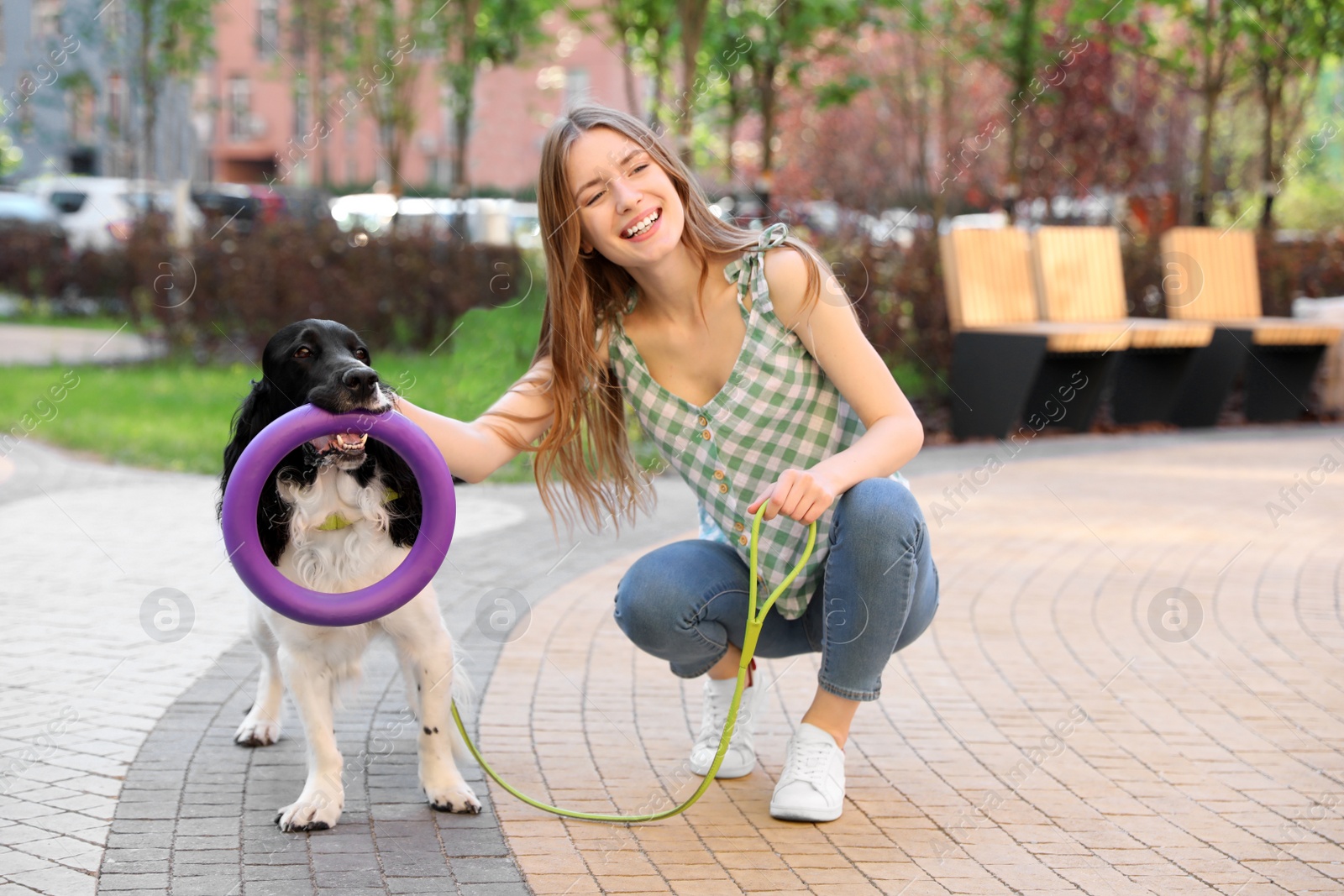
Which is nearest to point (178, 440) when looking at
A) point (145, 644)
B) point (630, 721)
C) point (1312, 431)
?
point (145, 644)

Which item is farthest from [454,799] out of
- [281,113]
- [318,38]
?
[281,113]

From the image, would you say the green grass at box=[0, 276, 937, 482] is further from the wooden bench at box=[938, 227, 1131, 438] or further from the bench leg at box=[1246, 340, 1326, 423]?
the bench leg at box=[1246, 340, 1326, 423]

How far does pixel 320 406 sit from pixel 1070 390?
8277 millimetres

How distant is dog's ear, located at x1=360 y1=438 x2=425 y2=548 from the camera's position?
3365mm

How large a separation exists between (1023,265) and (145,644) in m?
7.35

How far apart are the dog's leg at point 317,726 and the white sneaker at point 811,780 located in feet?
3.61

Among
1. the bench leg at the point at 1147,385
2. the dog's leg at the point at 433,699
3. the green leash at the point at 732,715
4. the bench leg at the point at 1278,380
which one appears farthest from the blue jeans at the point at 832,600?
the bench leg at the point at 1278,380

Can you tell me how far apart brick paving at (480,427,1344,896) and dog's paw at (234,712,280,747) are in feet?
2.12

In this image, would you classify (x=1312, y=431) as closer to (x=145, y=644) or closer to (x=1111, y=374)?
(x=1111, y=374)

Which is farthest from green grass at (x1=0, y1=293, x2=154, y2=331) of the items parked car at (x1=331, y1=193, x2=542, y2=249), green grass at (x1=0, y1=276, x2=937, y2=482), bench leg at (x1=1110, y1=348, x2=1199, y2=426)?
bench leg at (x1=1110, y1=348, x2=1199, y2=426)

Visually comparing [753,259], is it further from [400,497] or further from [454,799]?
[454,799]

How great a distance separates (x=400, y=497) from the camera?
340 centimetres

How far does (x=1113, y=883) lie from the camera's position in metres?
3.11

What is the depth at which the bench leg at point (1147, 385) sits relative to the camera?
11.0 metres
